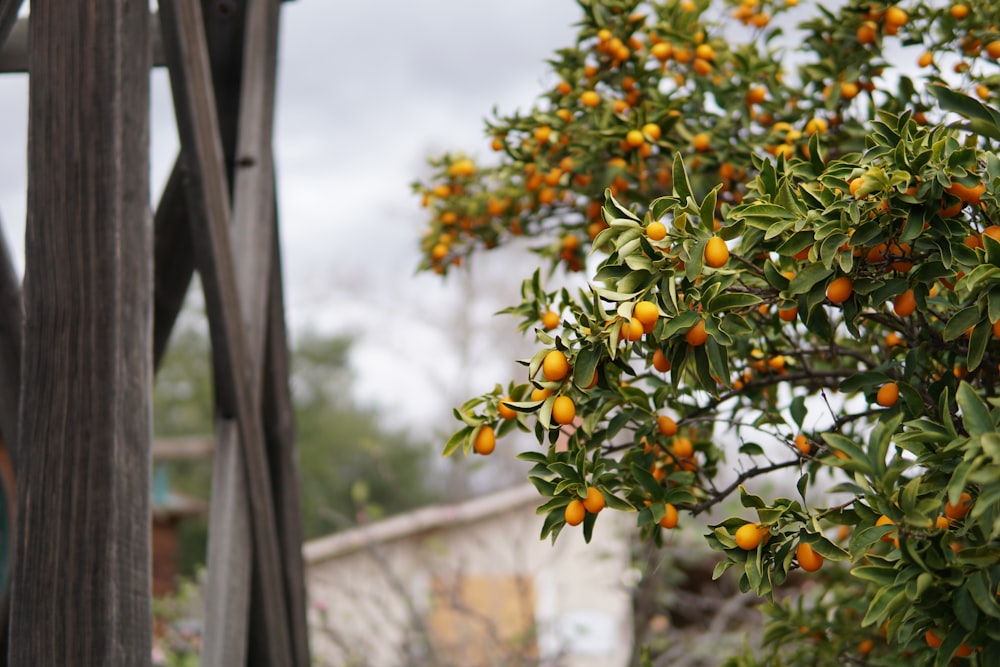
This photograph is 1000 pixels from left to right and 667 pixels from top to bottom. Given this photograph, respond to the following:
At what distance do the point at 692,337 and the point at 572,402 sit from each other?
0.69 feet

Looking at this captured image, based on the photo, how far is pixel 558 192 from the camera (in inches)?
106

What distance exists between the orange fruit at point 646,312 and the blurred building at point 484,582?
4278 millimetres

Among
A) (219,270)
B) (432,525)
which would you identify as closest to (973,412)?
(219,270)

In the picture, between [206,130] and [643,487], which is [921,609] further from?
[206,130]

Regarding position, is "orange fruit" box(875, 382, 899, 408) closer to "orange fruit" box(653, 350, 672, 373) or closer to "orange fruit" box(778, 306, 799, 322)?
"orange fruit" box(778, 306, 799, 322)

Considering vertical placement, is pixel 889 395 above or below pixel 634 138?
below

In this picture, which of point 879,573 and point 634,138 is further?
point 634,138

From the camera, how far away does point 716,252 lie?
155 centimetres

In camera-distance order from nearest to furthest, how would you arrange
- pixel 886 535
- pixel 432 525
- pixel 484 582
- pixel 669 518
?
pixel 886 535 → pixel 669 518 → pixel 432 525 → pixel 484 582

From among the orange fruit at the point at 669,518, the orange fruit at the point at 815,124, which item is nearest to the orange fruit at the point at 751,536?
the orange fruit at the point at 669,518

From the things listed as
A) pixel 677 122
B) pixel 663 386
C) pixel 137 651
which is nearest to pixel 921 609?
pixel 663 386

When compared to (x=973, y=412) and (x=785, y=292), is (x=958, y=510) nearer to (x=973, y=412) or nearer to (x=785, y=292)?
(x=973, y=412)

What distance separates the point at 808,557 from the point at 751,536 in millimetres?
86

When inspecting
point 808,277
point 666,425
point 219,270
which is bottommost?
point 666,425
